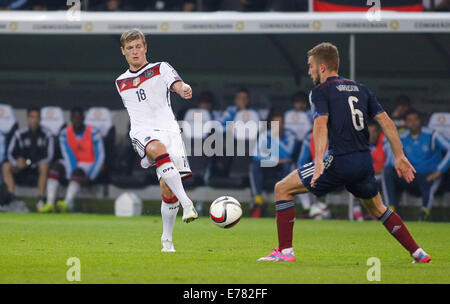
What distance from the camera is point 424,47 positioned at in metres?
16.1

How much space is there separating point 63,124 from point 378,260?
9067mm

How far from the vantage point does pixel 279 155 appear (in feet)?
49.0

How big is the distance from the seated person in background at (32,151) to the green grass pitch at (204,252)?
171cm

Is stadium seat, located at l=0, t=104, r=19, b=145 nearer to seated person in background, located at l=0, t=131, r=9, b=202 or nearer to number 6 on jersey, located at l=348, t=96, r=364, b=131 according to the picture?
seated person in background, located at l=0, t=131, r=9, b=202

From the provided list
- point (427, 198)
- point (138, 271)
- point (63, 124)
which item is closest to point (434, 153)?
point (427, 198)

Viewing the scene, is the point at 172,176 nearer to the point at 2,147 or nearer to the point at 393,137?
the point at 393,137

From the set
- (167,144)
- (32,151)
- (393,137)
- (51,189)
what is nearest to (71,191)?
(51,189)

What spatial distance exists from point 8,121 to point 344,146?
946cm

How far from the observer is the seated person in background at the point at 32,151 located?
15539mm

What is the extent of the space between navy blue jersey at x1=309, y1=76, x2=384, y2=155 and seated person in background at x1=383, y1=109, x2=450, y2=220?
662 cm
